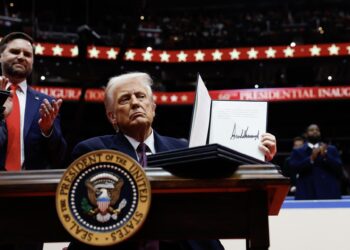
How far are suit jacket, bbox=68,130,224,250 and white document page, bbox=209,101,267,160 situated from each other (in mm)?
252

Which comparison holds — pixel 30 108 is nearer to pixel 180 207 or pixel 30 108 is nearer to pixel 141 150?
pixel 141 150

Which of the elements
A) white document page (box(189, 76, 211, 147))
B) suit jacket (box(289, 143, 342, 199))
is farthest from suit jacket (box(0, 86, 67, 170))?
suit jacket (box(289, 143, 342, 199))

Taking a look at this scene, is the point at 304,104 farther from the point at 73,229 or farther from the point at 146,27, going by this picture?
the point at 73,229

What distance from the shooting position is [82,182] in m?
0.98

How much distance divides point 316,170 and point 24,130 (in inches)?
127

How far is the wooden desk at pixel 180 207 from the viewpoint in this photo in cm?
100

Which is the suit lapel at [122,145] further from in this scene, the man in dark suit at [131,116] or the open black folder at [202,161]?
the open black folder at [202,161]

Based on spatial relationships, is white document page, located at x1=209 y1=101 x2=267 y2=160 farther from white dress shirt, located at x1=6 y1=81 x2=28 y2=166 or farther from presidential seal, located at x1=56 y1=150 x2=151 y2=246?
white dress shirt, located at x1=6 y1=81 x2=28 y2=166

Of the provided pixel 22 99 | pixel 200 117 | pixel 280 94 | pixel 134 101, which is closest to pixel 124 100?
pixel 134 101

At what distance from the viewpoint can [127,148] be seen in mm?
1598

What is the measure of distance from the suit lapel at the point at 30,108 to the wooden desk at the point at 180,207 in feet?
3.03

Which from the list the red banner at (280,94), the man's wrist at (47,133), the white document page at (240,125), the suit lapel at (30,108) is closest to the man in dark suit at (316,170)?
the suit lapel at (30,108)

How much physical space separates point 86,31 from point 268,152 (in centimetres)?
720

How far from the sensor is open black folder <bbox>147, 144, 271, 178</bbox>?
3.24 ft
